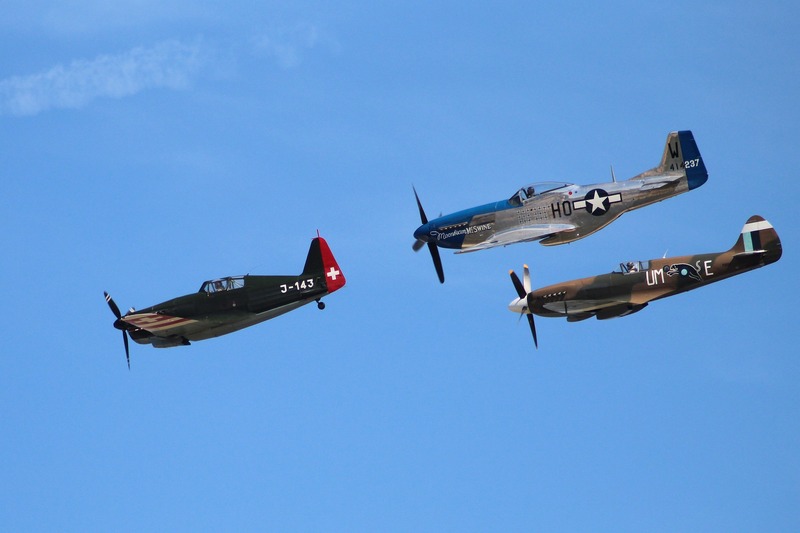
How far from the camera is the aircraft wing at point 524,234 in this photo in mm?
68562

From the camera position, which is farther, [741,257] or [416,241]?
[416,241]

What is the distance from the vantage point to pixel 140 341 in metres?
68.4

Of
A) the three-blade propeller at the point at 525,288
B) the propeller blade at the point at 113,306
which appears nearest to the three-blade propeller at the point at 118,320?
the propeller blade at the point at 113,306

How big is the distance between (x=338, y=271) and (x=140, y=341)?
836cm

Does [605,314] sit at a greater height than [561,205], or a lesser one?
lesser

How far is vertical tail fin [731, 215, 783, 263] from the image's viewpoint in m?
66.9

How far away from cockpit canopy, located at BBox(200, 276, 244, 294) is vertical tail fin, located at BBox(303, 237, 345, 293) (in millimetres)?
2523

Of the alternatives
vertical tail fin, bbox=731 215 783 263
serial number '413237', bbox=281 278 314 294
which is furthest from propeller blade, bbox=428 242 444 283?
vertical tail fin, bbox=731 215 783 263

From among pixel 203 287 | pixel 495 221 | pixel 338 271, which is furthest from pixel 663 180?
pixel 203 287

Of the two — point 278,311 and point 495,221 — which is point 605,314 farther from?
point 278,311

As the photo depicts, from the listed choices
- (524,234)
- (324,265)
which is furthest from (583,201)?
(324,265)

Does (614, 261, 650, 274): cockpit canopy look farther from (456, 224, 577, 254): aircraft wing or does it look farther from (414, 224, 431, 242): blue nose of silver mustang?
(414, 224, 431, 242): blue nose of silver mustang

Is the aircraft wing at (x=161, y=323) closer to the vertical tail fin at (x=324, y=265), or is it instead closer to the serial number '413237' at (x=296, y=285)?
the serial number '413237' at (x=296, y=285)

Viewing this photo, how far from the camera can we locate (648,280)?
223ft
